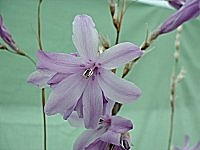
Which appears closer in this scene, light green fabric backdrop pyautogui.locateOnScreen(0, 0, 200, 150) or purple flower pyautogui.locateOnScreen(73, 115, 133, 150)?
purple flower pyautogui.locateOnScreen(73, 115, 133, 150)

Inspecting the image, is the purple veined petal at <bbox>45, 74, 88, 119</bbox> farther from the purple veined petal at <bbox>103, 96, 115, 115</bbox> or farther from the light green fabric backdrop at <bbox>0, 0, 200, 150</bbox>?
the light green fabric backdrop at <bbox>0, 0, 200, 150</bbox>

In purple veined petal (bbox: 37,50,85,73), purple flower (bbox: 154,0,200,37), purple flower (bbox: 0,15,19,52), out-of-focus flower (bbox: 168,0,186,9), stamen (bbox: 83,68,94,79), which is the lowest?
stamen (bbox: 83,68,94,79)

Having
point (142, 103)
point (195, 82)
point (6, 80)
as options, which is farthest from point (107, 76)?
point (195, 82)

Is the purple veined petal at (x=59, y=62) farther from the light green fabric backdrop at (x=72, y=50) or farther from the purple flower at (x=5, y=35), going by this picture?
the light green fabric backdrop at (x=72, y=50)

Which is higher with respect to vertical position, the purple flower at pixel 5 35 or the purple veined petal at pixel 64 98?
the purple flower at pixel 5 35

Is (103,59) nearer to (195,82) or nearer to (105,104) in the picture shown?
(105,104)

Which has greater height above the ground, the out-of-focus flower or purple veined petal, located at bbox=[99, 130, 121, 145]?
the out-of-focus flower

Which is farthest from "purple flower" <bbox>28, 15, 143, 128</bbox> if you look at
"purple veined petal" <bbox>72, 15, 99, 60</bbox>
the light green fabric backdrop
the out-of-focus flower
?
the light green fabric backdrop

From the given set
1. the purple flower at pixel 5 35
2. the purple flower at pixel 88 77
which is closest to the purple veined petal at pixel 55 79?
the purple flower at pixel 88 77
